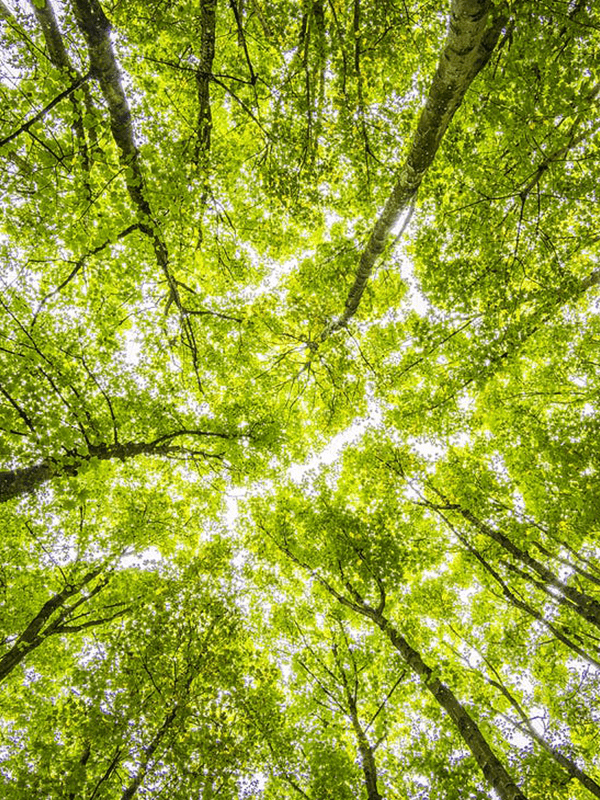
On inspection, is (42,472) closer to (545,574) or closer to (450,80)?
(450,80)

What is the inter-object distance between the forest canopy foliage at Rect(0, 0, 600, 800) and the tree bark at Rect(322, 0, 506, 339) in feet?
0.13

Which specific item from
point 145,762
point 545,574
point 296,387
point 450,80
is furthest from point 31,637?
point 450,80

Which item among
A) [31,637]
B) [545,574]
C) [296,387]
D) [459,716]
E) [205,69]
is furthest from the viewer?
[296,387]

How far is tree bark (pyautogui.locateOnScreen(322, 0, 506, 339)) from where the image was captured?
356cm

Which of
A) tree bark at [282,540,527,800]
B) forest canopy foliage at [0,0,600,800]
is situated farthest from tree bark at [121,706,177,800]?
tree bark at [282,540,527,800]

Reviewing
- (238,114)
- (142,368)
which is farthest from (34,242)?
(238,114)

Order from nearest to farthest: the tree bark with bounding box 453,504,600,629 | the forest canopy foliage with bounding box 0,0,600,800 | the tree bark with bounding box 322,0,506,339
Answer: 1. the tree bark with bounding box 322,0,506,339
2. the forest canopy foliage with bounding box 0,0,600,800
3. the tree bark with bounding box 453,504,600,629

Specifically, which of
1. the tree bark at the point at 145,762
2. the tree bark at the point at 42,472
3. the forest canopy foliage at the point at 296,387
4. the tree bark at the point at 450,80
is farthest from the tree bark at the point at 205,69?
the tree bark at the point at 145,762

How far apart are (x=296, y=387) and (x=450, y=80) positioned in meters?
7.69

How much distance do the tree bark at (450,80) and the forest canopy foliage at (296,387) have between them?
0.13ft

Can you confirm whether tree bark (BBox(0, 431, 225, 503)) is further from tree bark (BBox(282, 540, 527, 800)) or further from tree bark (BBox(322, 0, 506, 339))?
tree bark (BBox(282, 540, 527, 800))

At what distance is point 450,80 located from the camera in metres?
4.16

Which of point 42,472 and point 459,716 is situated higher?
point 42,472

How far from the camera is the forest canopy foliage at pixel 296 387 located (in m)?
5.33
